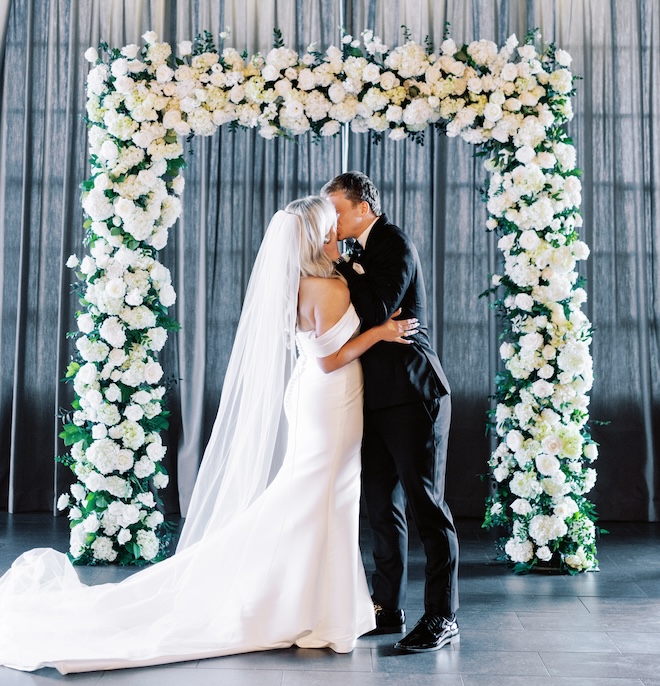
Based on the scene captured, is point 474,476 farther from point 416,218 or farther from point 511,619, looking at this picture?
point 511,619

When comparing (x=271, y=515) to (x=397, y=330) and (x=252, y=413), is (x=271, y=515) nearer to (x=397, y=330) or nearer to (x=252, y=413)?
(x=252, y=413)

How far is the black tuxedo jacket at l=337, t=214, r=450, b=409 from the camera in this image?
359 cm

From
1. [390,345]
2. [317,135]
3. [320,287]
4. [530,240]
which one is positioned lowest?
[390,345]

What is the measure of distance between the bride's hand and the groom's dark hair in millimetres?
506

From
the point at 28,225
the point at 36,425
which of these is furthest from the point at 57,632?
the point at 28,225

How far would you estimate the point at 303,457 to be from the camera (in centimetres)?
358

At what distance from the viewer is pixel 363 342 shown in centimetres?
358

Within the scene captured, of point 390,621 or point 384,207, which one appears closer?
point 390,621

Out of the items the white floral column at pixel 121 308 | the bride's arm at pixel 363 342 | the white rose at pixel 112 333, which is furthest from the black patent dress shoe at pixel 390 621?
the white rose at pixel 112 333

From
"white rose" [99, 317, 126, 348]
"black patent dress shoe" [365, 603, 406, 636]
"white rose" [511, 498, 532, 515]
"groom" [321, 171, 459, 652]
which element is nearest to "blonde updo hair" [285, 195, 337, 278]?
"groom" [321, 171, 459, 652]

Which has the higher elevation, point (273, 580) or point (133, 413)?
point (133, 413)

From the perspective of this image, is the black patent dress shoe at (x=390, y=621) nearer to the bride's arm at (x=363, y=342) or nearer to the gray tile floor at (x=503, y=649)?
the gray tile floor at (x=503, y=649)

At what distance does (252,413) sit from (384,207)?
2.86 metres

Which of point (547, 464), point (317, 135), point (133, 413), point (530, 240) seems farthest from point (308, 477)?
point (317, 135)
